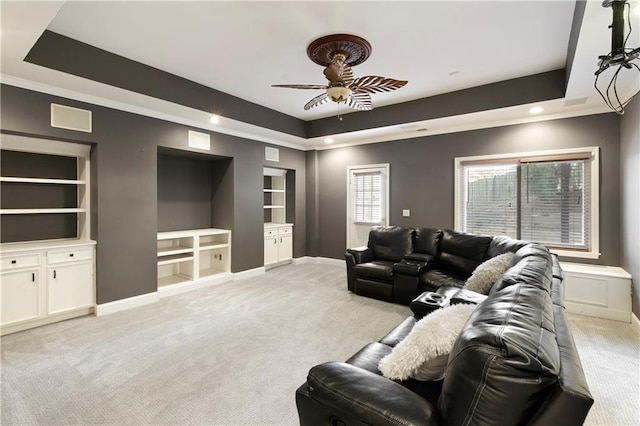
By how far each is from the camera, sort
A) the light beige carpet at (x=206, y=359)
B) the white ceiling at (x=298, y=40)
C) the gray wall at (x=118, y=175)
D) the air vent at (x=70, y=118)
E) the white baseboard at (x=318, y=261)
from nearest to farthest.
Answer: the light beige carpet at (x=206, y=359) → the white ceiling at (x=298, y=40) → the gray wall at (x=118, y=175) → the air vent at (x=70, y=118) → the white baseboard at (x=318, y=261)

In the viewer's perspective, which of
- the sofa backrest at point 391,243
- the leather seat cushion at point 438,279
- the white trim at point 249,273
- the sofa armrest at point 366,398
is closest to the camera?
the sofa armrest at point 366,398

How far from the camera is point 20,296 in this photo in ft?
10.5

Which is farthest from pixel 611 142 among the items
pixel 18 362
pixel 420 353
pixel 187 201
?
pixel 18 362

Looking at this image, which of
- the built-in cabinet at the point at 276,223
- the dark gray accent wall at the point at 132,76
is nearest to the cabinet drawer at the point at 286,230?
the built-in cabinet at the point at 276,223

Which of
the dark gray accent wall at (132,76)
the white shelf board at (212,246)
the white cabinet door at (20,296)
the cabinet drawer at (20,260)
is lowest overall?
the white cabinet door at (20,296)

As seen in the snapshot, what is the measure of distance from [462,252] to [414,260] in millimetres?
618

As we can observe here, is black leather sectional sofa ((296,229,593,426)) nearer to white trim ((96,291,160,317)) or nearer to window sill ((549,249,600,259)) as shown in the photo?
window sill ((549,249,600,259))

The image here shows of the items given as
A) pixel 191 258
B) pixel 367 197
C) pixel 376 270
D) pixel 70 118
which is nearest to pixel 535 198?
pixel 376 270

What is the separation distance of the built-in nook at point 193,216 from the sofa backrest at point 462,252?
11.3 feet

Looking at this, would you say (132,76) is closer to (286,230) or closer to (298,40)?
(298,40)

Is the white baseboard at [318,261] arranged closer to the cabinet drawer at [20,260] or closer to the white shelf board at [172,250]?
the white shelf board at [172,250]

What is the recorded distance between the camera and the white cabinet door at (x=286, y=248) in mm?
6348

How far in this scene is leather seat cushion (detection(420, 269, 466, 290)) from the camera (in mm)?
3626

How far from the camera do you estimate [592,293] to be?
3645 millimetres
